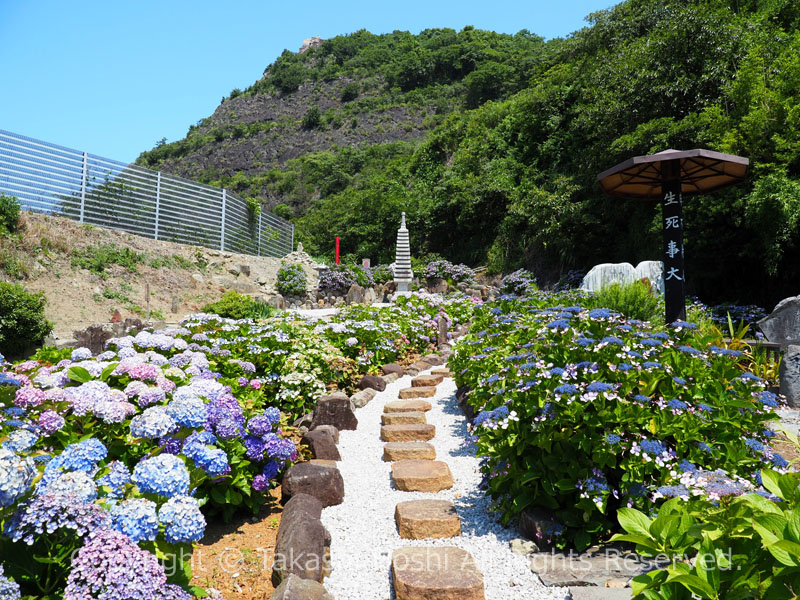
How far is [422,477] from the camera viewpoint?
357 centimetres

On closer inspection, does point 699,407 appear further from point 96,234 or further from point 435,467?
point 96,234

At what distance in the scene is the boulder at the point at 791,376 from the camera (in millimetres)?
5258

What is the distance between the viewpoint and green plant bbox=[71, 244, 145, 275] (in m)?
9.41

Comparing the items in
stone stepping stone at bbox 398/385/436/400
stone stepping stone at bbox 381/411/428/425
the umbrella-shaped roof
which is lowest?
stone stepping stone at bbox 381/411/428/425

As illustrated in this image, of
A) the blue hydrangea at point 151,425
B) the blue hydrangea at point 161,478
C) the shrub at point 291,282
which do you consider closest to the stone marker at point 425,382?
the blue hydrangea at point 151,425

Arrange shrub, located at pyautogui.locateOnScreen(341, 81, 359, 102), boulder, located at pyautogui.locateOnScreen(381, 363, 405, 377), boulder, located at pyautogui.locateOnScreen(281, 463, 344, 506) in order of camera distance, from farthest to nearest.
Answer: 1. shrub, located at pyautogui.locateOnScreen(341, 81, 359, 102)
2. boulder, located at pyautogui.locateOnScreen(381, 363, 405, 377)
3. boulder, located at pyautogui.locateOnScreen(281, 463, 344, 506)

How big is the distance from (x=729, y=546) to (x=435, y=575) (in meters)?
1.29

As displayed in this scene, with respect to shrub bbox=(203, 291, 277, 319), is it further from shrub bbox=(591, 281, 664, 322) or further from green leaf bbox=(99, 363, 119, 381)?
green leaf bbox=(99, 363, 119, 381)

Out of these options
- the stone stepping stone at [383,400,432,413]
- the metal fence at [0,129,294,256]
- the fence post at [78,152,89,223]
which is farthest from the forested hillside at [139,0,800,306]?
the fence post at [78,152,89,223]

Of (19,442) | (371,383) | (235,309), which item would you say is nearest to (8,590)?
(19,442)

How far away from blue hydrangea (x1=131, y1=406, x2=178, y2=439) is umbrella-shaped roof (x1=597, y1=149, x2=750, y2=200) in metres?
5.07

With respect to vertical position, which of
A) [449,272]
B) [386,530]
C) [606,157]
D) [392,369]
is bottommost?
[386,530]

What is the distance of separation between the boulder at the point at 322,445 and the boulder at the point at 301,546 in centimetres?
109

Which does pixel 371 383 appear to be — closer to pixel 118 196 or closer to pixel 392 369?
pixel 392 369
